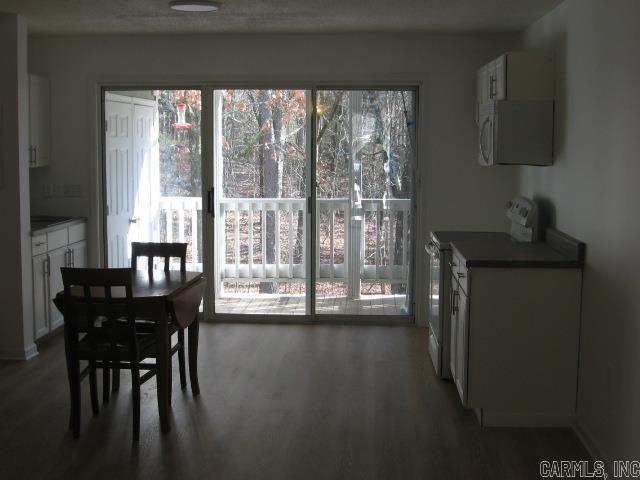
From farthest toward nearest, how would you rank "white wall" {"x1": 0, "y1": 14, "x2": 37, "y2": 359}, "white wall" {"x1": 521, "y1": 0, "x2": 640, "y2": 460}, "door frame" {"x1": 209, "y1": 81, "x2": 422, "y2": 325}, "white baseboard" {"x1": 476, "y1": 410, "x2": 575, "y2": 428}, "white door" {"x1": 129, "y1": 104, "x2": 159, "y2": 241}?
"white door" {"x1": 129, "y1": 104, "x2": 159, "y2": 241} < "door frame" {"x1": 209, "y1": 81, "x2": 422, "y2": 325} < "white wall" {"x1": 0, "y1": 14, "x2": 37, "y2": 359} < "white baseboard" {"x1": 476, "y1": 410, "x2": 575, "y2": 428} < "white wall" {"x1": 521, "y1": 0, "x2": 640, "y2": 460}

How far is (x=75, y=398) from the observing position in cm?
397

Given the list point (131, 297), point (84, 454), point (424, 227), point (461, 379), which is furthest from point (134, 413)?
point (424, 227)

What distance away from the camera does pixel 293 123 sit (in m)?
6.41

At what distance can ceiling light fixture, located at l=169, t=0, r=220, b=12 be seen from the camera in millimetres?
4770

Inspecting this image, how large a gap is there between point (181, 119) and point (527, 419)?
12.4 ft

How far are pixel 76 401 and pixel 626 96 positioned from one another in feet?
9.69

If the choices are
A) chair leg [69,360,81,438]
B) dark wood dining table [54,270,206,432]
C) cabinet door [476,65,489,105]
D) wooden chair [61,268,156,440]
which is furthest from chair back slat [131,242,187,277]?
cabinet door [476,65,489,105]

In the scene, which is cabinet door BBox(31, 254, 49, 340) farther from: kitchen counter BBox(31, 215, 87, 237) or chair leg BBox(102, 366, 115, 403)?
chair leg BBox(102, 366, 115, 403)

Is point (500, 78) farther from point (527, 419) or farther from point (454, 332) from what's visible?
point (527, 419)

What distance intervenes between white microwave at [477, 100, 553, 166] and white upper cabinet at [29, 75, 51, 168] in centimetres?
349

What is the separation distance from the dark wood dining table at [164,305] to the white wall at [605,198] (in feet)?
6.76

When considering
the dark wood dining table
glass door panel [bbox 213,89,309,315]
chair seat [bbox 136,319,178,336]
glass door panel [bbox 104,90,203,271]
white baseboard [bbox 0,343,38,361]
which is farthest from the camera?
glass door panel [bbox 104,90,203,271]

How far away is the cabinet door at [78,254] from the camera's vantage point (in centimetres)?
618

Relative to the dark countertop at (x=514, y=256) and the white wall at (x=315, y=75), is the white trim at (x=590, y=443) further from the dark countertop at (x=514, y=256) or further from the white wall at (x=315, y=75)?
the white wall at (x=315, y=75)
